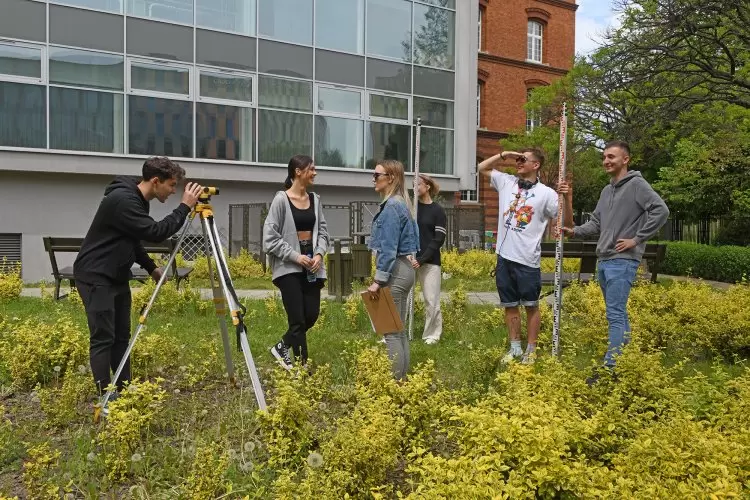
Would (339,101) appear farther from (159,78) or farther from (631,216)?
(631,216)

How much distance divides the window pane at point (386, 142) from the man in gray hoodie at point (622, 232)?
16487 millimetres

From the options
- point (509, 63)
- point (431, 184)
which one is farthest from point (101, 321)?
point (509, 63)

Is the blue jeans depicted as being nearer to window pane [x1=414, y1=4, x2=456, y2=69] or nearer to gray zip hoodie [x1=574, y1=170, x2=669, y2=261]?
gray zip hoodie [x1=574, y1=170, x2=669, y2=261]

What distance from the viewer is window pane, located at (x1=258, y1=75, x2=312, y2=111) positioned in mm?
20578

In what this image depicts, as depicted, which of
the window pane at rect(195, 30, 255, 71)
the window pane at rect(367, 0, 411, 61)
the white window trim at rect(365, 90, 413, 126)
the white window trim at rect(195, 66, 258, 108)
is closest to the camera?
the white window trim at rect(195, 66, 258, 108)

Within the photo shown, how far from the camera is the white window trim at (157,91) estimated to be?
18.3 m

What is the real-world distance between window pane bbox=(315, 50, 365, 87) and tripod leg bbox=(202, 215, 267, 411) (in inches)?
687

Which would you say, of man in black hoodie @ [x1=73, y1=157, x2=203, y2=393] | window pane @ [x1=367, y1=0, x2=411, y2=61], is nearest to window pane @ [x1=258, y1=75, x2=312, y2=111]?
window pane @ [x1=367, y1=0, x2=411, y2=61]

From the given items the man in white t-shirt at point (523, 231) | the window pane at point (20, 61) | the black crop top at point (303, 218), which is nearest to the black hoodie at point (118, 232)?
the black crop top at point (303, 218)

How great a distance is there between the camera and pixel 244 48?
20.3m

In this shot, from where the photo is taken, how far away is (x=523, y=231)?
6516mm

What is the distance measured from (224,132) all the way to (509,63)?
21988mm

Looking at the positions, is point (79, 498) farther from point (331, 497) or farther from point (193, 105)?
point (193, 105)

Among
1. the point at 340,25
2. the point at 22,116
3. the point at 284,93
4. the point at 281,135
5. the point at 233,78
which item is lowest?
the point at 22,116
